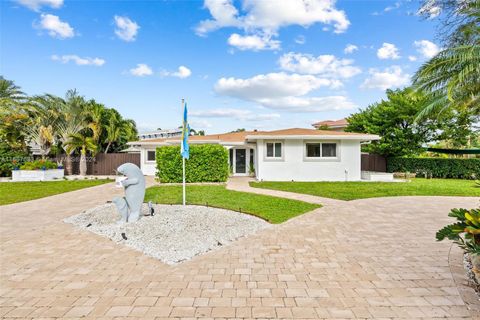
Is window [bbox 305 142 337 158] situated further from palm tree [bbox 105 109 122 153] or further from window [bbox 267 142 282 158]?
palm tree [bbox 105 109 122 153]

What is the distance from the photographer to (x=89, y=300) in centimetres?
342

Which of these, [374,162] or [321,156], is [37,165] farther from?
[374,162]

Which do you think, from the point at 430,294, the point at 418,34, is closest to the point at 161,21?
the point at 418,34

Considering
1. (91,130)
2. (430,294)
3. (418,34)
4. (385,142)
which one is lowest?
(430,294)

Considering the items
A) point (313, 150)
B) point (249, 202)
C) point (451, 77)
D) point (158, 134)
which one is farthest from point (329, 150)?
point (158, 134)

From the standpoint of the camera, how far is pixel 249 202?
10.3 meters

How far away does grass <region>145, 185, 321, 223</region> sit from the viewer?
27.7 feet

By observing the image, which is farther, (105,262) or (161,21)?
(161,21)

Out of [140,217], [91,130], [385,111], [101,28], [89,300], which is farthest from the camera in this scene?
[91,130]

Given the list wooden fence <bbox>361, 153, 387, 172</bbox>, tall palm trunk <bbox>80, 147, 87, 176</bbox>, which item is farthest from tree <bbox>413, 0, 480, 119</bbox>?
tall palm trunk <bbox>80, 147, 87, 176</bbox>

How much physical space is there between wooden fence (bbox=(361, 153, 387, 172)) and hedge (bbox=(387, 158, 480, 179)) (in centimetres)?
70

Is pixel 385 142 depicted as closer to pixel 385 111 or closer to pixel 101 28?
pixel 385 111

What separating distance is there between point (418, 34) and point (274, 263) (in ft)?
47.7

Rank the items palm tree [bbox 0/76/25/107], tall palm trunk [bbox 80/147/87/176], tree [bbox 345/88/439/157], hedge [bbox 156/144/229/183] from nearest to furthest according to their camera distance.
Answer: hedge [bbox 156/144/229/183], tree [bbox 345/88/439/157], palm tree [bbox 0/76/25/107], tall palm trunk [bbox 80/147/87/176]
